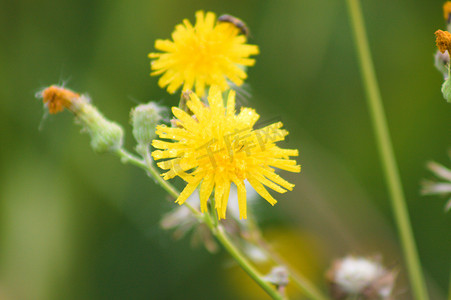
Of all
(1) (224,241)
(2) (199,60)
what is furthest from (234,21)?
(1) (224,241)

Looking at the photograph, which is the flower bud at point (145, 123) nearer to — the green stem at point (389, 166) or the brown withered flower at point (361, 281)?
the green stem at point (389, 166)

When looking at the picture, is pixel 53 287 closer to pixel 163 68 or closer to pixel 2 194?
pixel 2 194

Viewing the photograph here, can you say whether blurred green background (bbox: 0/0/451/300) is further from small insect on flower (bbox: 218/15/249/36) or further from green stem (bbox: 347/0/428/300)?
small insect on flower (bbox: 218/15/249/36)

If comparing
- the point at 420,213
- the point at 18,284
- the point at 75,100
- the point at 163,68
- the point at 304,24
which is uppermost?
the point at 304,24

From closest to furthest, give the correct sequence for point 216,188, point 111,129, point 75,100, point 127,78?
1. point 216,188
2. point 111,129
3. point 75,100
4. point 127,78

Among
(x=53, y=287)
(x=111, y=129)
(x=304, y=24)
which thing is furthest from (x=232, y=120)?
(x=304, y=24)

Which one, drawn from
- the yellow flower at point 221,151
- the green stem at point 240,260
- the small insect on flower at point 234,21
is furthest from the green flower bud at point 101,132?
the small insect on flower at point 234,21
